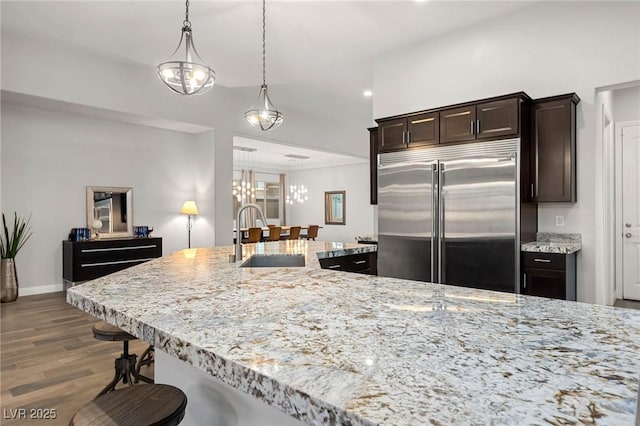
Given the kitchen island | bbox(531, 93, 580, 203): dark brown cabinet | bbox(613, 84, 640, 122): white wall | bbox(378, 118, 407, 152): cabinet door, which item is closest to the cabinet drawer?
bbox(531, 93, 580, 203): dark brown cabinet

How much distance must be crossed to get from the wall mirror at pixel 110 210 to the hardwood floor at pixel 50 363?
188 centimetres

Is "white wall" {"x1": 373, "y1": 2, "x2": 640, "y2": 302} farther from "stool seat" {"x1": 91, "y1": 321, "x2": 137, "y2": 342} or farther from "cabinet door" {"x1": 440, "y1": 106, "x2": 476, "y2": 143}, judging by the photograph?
"stool seat" {"x1": 91, "y1": 321, "x2": 137, "y2": 342}

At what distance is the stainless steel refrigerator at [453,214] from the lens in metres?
3.49

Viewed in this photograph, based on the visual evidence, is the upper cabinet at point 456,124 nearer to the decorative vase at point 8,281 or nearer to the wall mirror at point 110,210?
the wall mirror at point 110,210

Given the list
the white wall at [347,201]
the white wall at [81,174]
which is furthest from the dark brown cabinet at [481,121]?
the white wall at [347,201]

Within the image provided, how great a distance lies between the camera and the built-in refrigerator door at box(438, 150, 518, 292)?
11.4 feet

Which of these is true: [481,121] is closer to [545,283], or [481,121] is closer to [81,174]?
[545,283]

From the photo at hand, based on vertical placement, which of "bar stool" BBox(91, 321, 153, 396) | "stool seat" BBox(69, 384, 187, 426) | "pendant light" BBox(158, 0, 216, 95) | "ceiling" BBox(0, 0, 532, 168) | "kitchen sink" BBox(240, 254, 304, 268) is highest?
"ceiling" BBox(0, 0, 532, 168)

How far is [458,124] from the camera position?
3.86m

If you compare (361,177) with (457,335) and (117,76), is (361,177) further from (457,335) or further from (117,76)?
(457,335)

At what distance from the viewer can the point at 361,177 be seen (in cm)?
1119

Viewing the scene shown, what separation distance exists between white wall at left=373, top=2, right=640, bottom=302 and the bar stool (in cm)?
378

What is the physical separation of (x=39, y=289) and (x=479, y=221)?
601 centimetres

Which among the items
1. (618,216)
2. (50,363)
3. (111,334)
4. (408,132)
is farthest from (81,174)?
(618,216)
